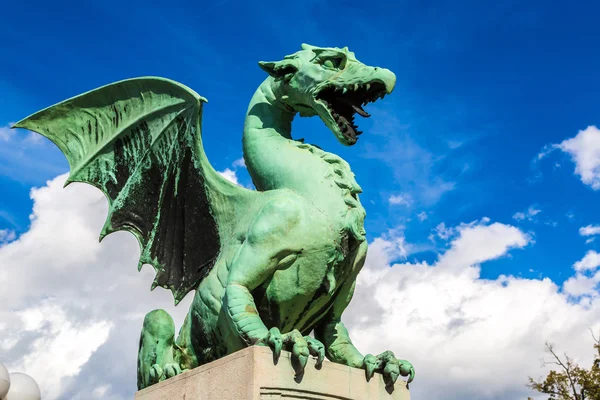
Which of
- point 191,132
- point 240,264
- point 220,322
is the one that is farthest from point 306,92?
point 220,322

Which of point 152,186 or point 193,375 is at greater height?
point 152,186

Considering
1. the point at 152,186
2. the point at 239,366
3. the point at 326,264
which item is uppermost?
the point at 152,186

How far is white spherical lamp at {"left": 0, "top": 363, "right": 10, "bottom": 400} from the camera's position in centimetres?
1386

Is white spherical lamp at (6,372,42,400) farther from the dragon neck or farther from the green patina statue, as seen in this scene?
the dragon neck

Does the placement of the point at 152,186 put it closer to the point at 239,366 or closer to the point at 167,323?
the point at 167,323

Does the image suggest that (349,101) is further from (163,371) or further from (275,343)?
(163,371)

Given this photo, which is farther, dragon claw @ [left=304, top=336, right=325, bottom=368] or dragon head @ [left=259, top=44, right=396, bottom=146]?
dragon head @ [left=259, top=44, right=396, bottom=146]

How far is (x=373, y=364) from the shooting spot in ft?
16.8

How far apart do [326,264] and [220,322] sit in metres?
0.91

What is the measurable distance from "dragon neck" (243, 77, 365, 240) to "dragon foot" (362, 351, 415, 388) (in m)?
0.92

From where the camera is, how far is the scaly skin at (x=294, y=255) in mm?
5094

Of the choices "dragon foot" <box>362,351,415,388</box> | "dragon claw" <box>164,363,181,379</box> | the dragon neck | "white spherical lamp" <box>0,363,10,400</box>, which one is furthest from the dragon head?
"white spherical lamp" <box>0,363,10,400</box>

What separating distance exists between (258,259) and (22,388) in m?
11.5

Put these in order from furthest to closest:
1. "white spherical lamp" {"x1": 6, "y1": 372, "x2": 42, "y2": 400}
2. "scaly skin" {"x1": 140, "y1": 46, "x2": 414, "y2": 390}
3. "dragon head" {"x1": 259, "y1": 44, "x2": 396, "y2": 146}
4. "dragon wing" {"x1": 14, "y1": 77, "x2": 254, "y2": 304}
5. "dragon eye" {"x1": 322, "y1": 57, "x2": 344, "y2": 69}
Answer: "white spherical lamp" {"x1": 6, "y1": 372, "x2": 42, "y2": 400}
"dragon wing" {"x1": 14, "y1": 77, "x2": 254, "y2": 304}
"dragon eye" {"x1": 322, "y1": 57, "x2": 344, "y2": 69}
"dragon head" {"x1": 259, "y1": 44, "x2": 396, "y2": 146}
"scaly skin" {"x1": 140, "y1": 46, "x2": 414, "y2": 390}
